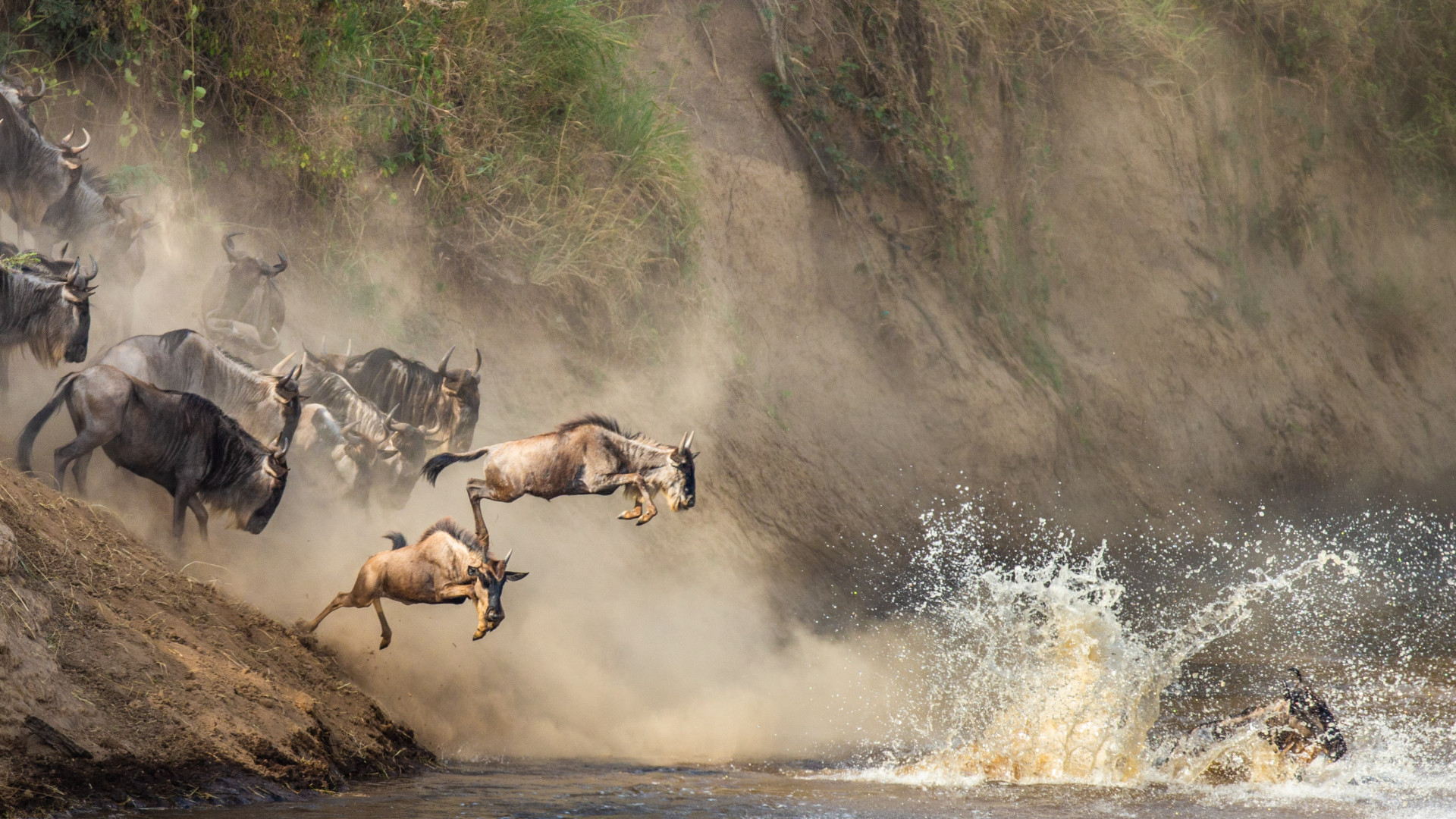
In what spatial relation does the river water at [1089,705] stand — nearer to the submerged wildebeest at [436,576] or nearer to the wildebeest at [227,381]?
the submerged wildebeest at [436,576]

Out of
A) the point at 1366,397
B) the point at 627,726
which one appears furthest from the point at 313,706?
the point at 1366,397

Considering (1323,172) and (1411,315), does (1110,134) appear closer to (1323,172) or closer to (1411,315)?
(1323,172)

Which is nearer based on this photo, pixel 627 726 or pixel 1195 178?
pixel 627 726

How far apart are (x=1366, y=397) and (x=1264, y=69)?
197 inches

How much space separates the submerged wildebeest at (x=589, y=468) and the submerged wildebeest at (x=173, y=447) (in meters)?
1.29

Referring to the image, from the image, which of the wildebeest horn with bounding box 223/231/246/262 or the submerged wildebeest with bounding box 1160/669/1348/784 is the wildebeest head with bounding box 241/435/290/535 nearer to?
the wildebeest horn with bounding box 223/231/246/262

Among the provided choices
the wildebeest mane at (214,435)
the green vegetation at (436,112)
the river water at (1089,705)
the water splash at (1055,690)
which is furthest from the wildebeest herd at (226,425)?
the water splash at (1055,690)

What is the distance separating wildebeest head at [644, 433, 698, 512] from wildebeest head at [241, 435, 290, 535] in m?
2.13

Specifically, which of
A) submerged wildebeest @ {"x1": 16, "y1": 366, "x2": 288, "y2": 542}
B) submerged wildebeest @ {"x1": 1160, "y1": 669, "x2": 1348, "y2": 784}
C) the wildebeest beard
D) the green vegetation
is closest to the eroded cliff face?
the green vegetation

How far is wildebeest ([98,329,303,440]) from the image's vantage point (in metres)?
7.55

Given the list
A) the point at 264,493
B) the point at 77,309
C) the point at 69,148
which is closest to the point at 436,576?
the point at 264,493

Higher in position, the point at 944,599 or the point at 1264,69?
the point at 1264,69

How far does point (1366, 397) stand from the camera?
17859 mm

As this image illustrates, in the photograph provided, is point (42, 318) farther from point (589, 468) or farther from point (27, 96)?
point (589, 468)
